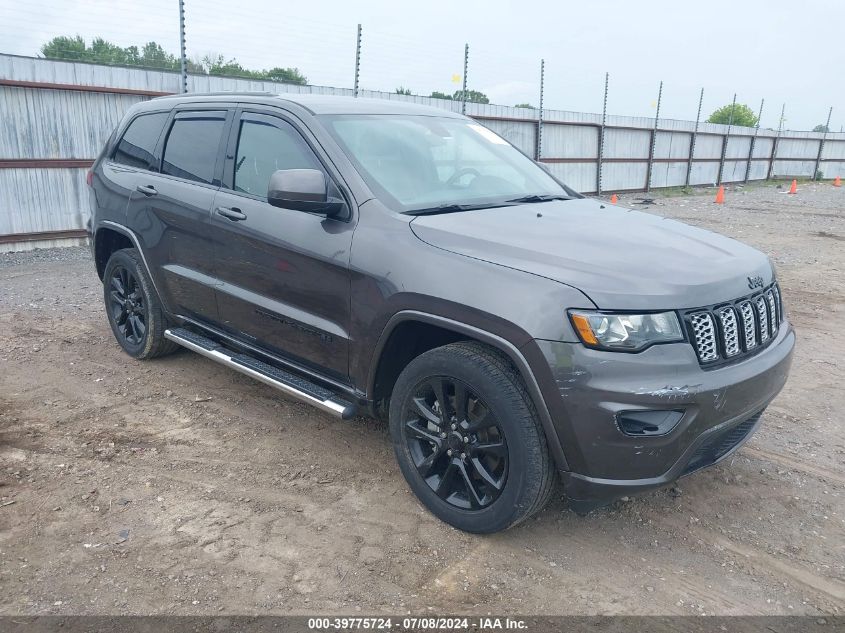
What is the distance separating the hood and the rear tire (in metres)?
2.55

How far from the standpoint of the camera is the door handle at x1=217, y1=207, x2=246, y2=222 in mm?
3926

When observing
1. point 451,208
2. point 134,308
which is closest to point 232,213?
point 451,208

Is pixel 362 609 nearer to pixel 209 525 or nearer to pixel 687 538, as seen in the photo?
pixel 209 525

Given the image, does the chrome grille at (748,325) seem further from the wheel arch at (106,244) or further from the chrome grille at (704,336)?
the wheel arch at (106,244)

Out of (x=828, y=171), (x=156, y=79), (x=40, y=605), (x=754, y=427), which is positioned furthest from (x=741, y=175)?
(x=40, y=605)

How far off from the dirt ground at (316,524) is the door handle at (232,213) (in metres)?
1.27

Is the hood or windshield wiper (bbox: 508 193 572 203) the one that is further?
windshield wiper (bbox: 508 193 572 203)

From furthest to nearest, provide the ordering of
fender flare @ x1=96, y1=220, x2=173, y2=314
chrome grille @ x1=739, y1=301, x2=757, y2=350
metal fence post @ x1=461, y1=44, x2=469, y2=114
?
metal fence post @ x1=461, y1=44, x2=469, y2=114
fender flare @ x1=96, y1=220, x2=173, y2=314
chrome grille @ x1=739, y1=301, x2=757, y2=350

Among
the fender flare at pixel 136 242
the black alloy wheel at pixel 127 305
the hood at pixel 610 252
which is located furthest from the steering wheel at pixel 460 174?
the black alloy wheel at pixel 127 305

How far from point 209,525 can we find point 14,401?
85.1 inches

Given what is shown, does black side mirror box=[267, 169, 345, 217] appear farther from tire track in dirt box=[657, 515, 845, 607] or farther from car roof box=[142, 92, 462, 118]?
tire track in dirt box=[657, 515, 845, 607]

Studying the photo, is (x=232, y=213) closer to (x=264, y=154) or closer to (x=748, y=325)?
(x=264, y=154)

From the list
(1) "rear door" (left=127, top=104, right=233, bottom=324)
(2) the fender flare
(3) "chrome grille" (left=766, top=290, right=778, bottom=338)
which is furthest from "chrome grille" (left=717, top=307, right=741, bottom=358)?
(2) the fender flare

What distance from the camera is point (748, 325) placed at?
3.00m
